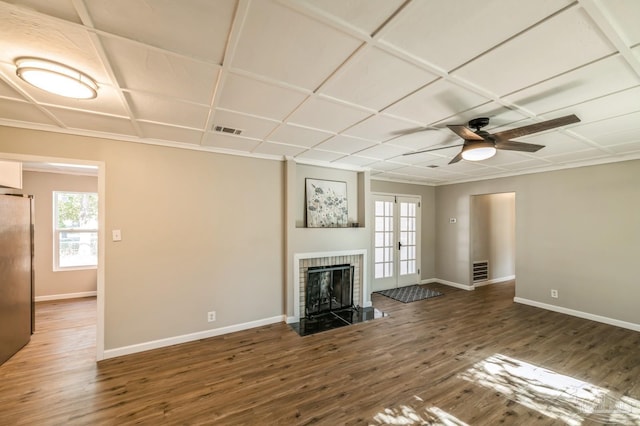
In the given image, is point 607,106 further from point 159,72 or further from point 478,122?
point 159,72

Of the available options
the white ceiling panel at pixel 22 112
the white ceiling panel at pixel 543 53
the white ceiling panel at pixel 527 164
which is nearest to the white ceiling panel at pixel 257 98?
the white ceiling panel at pixel 543 53

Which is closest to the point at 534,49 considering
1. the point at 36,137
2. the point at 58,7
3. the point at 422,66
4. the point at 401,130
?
the point at 422,66

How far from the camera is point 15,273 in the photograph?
10.0 feet

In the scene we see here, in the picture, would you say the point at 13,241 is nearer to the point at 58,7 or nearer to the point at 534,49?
the point at 58,7

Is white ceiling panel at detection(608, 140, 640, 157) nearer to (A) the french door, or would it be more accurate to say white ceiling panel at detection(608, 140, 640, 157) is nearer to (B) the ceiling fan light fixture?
(B) the ceiling fan light fixture

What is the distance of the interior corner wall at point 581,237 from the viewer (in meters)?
→ 3.78

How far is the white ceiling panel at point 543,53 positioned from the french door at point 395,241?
400 centimetres

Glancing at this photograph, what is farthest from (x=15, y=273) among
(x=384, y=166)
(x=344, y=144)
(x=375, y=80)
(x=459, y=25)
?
(x=384, y=166)

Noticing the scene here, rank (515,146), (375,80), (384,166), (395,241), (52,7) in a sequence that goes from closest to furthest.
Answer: (52,7)
(375,80)
(515,146)
(384,166)
(395,241)

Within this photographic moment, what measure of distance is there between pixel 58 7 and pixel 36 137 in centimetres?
234

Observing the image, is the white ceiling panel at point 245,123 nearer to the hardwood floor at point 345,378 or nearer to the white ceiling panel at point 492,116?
the white ceiling panel at point 492,116

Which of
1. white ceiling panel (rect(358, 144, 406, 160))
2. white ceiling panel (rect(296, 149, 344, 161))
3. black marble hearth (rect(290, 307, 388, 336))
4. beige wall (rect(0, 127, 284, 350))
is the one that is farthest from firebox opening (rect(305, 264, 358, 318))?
white ceiling panel (rect(358, 144, 406, 160))

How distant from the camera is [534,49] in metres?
1.45

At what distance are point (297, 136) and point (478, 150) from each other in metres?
1.90
